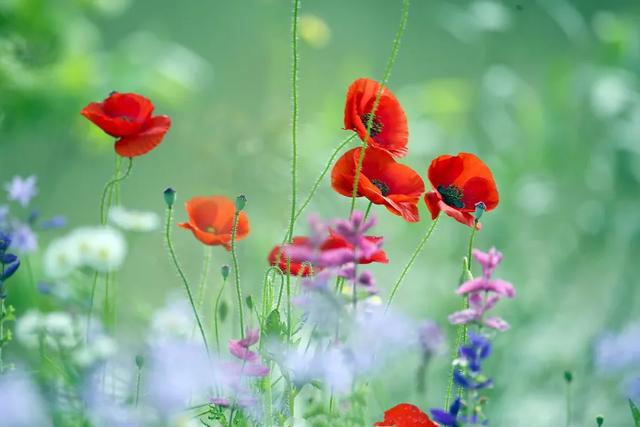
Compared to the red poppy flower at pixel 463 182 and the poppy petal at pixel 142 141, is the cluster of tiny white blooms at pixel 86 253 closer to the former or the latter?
the poppy petal at pixel 142 141

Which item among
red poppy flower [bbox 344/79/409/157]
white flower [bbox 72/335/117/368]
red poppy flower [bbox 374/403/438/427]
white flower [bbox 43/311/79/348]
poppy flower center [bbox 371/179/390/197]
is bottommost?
red poppy flower [bbox 374/403/438/427]

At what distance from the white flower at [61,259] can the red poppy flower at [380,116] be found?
1.14 feet

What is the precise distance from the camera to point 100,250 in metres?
0.87

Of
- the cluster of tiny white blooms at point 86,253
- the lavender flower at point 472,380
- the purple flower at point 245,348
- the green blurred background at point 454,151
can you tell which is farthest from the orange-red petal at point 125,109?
the green blurred background at point 454,151

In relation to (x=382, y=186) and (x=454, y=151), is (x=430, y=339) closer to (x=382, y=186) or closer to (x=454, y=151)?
(x=382, y=186)

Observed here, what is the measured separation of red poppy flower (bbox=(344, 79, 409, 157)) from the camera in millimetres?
713

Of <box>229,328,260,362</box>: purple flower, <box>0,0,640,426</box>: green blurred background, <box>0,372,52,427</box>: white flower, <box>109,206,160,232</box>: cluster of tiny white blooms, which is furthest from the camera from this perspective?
<box>0,0,640,426</box>: green blurred background

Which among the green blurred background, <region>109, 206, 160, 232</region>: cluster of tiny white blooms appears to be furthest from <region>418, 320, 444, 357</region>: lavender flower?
the green blurred background

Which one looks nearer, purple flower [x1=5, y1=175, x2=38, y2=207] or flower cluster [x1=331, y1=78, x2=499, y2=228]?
flower cluster [x1=331, y1=78, x2=499, y2=228]

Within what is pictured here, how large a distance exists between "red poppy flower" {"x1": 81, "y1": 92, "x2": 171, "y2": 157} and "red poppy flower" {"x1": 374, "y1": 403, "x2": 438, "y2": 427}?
27 cm

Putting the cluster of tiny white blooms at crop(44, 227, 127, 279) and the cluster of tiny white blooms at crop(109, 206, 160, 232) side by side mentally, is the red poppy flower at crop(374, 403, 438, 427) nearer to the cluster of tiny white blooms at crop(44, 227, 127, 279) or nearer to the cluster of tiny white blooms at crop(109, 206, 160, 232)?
the cluster of tiny white blooms at crop(44, 227, 127, 279)

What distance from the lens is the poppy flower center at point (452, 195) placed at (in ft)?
2.37

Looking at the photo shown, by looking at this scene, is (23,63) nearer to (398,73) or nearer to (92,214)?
(92,214)

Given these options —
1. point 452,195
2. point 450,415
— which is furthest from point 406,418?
point 452,195
